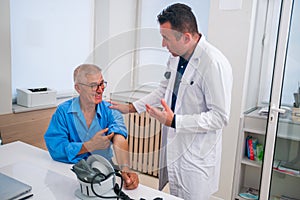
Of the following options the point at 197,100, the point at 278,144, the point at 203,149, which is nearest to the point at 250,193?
the point at 278,144

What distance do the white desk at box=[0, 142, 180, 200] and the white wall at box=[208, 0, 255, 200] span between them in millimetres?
1268

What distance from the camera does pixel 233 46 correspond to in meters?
2.03

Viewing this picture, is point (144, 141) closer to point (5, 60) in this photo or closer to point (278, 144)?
point (5, 60)

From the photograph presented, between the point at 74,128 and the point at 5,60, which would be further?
the point at 5,60

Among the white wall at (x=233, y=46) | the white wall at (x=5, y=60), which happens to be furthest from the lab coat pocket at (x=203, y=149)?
the white wall at (x=5, y=60)

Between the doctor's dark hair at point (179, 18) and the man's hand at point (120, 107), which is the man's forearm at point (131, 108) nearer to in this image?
the man's hand at point (120, 107)

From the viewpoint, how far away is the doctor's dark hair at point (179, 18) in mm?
719

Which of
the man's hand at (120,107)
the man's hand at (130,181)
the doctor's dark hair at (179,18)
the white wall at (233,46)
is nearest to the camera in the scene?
the doctor's dark hair at (179,18)

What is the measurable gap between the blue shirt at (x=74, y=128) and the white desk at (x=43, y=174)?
69 millimetres

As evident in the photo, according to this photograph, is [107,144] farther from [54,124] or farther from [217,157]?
[217,157]

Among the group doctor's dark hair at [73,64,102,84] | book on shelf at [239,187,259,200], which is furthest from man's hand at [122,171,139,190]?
book on shelf at [239,187,259,200]

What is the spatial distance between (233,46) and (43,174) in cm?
157

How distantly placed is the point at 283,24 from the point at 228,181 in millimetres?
Answer: 1238

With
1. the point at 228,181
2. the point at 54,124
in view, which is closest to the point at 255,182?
the point at 228,181
